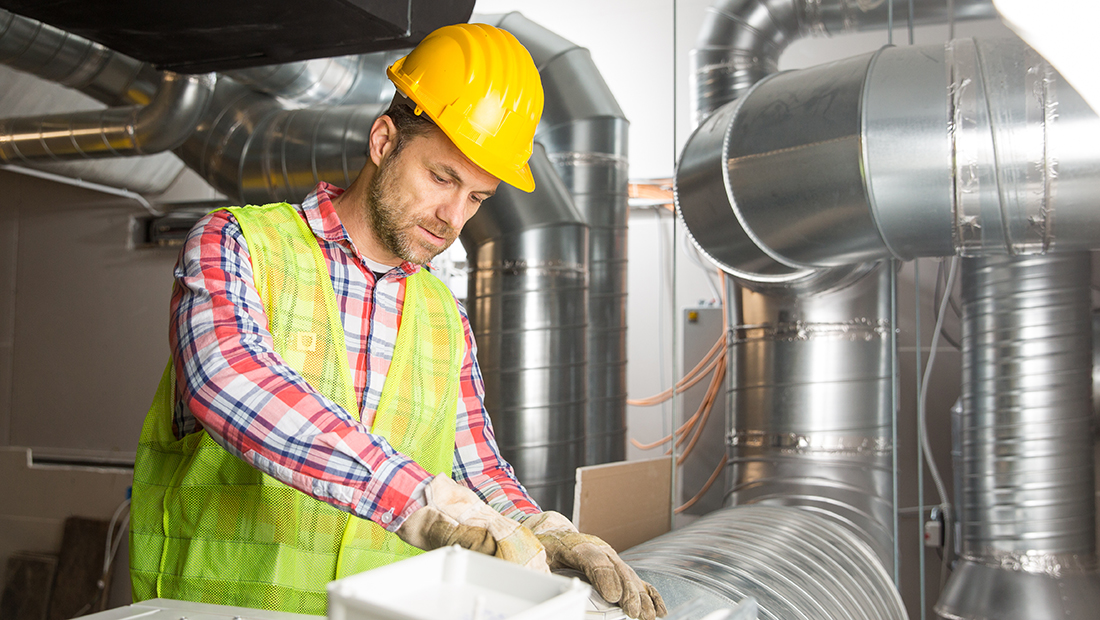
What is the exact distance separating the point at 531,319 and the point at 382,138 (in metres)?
1.61

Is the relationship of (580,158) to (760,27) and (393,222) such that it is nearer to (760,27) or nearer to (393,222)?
(760,27)

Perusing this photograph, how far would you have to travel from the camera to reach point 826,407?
109 inches

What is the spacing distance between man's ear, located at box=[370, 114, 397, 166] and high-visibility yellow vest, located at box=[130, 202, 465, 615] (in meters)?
0.18

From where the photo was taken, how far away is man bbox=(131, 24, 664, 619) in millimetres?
1117

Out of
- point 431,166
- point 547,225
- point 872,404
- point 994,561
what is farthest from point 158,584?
point 994,561

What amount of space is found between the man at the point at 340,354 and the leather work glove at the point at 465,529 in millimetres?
152

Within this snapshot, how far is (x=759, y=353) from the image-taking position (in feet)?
9.54

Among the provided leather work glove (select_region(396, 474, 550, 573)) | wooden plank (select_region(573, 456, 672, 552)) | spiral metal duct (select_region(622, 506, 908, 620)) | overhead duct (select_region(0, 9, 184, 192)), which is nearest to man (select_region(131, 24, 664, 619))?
leather work glove (select_region(396, 474, 550, 573))

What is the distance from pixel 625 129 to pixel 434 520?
277 centimetres

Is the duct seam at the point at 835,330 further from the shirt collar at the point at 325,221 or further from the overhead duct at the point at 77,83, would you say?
the overhead duct at the point at 77,83

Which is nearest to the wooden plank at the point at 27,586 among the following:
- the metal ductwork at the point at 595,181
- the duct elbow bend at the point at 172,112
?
the duct elbow bend at the point at 172,112

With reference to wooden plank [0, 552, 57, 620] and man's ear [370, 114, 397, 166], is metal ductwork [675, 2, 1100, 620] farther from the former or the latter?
wooden plank [0, 552, 57, 620]

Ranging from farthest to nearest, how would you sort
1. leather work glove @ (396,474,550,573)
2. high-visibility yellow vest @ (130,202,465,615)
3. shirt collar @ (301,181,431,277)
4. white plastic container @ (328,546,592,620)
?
shirt collar @ (301,181,431,277), high-visibility yellow vest @ (130,202,465,615), leather work glove @ (396,474,550,573), white plastic container @ (328,546,592,620)

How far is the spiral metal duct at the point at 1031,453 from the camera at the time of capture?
2658 millimetres
